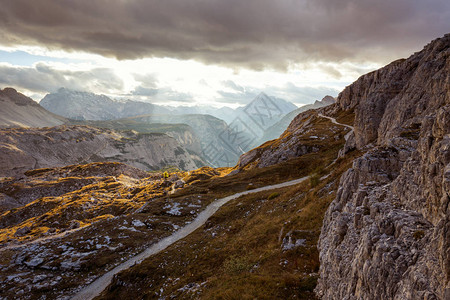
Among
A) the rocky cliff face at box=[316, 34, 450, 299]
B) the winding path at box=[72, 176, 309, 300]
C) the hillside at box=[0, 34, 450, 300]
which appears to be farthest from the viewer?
the winding path at box=[72, 176, 309, 300]

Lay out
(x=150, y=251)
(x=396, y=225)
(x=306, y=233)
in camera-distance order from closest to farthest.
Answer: (x=396, y=225)
(x=306, y=233)
(x=150, y=251)

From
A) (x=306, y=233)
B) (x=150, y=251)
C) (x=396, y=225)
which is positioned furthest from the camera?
(x=150, y=251)

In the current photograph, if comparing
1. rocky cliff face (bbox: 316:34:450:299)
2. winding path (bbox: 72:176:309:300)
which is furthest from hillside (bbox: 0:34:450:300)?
winding path (bbox: 72:176:309:300)

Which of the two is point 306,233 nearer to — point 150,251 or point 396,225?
point 396,225

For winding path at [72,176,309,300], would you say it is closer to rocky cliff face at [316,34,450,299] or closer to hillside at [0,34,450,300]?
hillside at [0,34,450,300]

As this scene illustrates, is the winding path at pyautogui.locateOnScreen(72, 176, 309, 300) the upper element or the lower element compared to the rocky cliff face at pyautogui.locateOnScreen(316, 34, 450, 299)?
lower

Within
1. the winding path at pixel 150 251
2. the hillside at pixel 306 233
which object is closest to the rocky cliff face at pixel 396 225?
the hillside at pixel 306 233

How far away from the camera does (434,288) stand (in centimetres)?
789

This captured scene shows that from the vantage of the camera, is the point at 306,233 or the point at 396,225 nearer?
the point at 396,225

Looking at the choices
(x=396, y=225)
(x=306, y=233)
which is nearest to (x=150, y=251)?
(x=306, y=233)

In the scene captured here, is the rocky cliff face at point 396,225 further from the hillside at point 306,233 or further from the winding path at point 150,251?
the winding path at point 150,251

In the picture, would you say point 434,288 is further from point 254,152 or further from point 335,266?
point 254,152

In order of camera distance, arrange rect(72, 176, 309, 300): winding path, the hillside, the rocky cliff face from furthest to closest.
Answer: rect(72, 176, 309, 300): winding path → the hillside → the rocky cliff face

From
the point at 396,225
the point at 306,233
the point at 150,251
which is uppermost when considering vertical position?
the point at 396,225
